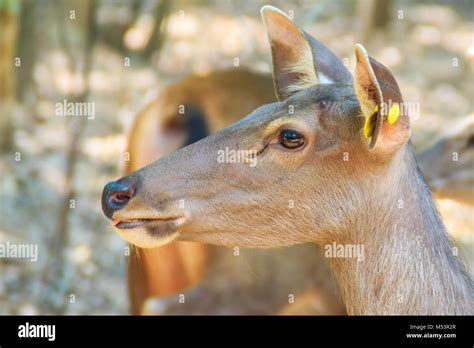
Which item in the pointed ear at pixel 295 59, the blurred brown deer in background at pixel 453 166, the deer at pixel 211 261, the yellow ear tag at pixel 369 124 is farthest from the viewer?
the blurred brown deer in background at pixel 453 166

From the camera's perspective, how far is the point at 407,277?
167 inches

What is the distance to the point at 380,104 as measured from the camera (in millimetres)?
3838

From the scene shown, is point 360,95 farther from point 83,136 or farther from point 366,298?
point 83,136

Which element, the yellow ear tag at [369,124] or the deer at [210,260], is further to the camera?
the deer at [210,260]

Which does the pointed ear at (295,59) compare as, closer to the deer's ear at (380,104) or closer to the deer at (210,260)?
the deer's ear at (380,104)

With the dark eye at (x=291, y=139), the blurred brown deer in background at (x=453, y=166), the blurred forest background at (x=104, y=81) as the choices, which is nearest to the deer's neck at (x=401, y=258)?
the dark eye at (x=291, y=139)

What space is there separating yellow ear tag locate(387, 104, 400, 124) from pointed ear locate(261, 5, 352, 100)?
0.75 meters

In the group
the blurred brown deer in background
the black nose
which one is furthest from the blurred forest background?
the black nose

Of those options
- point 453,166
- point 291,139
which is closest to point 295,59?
point 291,139

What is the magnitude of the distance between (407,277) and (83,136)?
6.94 m

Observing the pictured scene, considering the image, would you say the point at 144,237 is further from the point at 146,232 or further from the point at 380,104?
the point at 380,104

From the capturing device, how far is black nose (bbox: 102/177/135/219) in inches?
162

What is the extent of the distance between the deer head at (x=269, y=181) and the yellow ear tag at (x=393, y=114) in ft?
0.54

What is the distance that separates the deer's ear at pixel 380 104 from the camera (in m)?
3.83
